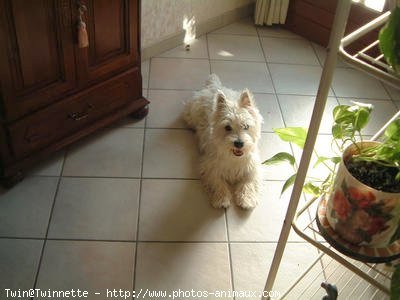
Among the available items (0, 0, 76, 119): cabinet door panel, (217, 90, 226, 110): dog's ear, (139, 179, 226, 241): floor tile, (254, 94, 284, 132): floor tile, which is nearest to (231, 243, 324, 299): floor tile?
(139, 179, 226, 241): floor tile

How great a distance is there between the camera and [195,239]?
1.79 meters

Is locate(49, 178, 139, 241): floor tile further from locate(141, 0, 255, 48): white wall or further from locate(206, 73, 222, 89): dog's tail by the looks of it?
locate(141, 0, 255, 48): white wall

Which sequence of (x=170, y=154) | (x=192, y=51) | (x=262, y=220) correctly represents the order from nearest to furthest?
1. (x=262, y=220)
2. (x=170, y=154)
3. (x=192, y=51)

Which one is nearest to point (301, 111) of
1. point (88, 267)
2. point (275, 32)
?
point (275, 32)

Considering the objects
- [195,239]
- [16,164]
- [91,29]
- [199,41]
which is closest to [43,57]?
[91,29]

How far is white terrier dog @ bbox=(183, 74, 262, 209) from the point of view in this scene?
6.08 ft

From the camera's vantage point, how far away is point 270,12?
3.04 metres

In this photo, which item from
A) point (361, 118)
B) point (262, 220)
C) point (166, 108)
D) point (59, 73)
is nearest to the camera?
point (361, 118)

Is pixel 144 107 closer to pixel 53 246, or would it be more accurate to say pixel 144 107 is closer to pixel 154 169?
pixel 154 169

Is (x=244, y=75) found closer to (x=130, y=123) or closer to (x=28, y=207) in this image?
(x=130, y=123)

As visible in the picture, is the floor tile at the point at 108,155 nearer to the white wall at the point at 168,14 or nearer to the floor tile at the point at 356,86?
the white wall at the point at 168,14

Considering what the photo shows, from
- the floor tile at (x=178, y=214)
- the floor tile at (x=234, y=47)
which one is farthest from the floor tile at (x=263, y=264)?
the floor tile at (x=234, y=47)

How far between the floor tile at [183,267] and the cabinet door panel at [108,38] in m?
0.76

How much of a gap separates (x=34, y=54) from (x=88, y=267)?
799 mm
